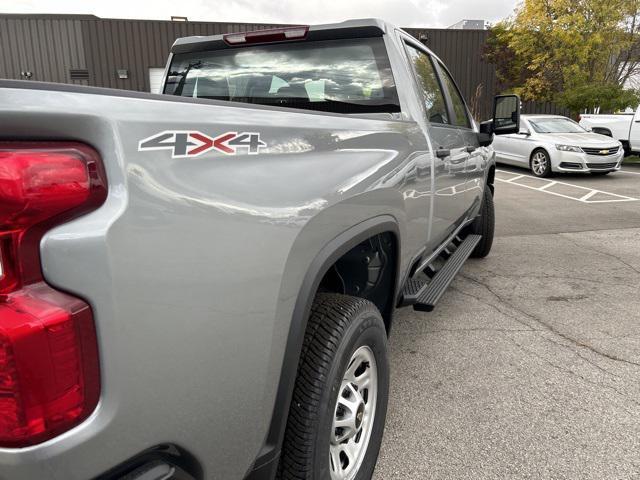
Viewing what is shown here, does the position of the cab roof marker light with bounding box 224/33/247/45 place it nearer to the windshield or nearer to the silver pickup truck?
the silver pickup truck

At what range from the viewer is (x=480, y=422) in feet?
8.12

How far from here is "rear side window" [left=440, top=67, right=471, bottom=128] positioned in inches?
161

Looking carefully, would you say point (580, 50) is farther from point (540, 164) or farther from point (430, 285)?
point (430, 285)

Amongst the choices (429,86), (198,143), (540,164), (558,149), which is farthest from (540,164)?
(198,143)

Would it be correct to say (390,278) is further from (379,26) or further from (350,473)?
(379,26)

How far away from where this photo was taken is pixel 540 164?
12.0m

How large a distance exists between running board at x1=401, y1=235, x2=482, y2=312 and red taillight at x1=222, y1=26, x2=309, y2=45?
1.57 m

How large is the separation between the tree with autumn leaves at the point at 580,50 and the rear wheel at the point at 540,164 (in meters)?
7.29

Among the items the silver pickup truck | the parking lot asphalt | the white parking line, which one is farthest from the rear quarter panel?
the white parking line

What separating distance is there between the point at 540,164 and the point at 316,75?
1069cm

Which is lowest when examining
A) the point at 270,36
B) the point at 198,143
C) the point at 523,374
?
the point at 523,374

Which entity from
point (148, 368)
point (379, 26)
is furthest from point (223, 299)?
point (379, 26)

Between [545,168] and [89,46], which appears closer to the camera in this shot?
[545,168]

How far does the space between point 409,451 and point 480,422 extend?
1.42ft
